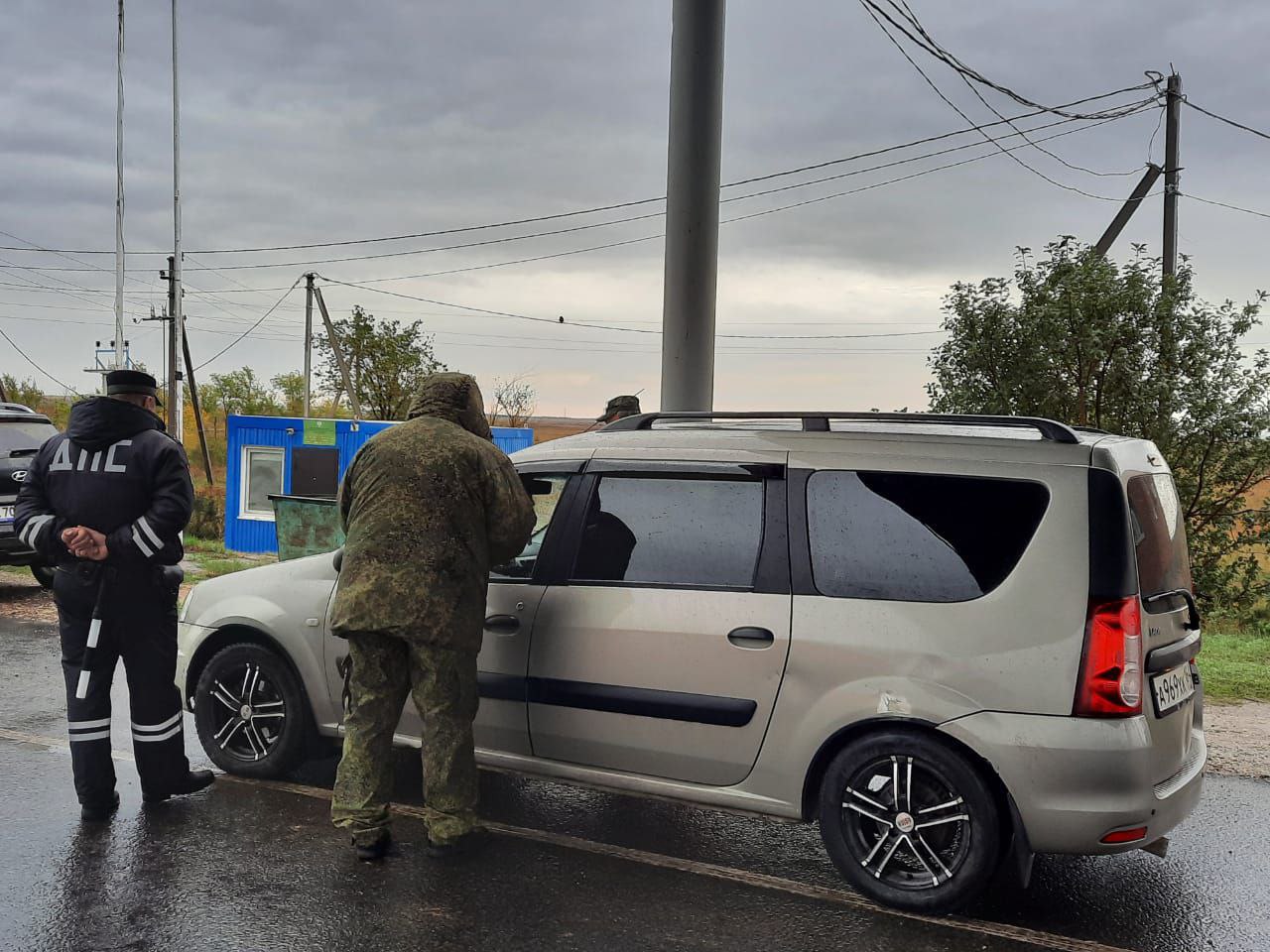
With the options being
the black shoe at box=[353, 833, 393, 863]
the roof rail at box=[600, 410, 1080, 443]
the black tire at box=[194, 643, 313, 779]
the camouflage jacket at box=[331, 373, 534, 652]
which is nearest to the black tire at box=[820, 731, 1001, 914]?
the roof rail at box=[600, 410, 1080, 443]

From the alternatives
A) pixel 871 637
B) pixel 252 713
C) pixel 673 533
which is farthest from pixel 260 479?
pixel 871 637

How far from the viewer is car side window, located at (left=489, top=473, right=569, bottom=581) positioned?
4684 millimetres

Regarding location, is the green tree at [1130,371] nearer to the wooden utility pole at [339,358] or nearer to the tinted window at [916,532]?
the tinted window at [916,532]

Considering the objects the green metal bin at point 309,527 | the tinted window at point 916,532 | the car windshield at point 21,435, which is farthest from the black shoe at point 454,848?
the car windshield at point 21,435

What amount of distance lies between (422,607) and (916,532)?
5.95 feet

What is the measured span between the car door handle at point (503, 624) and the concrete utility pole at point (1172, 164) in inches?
683

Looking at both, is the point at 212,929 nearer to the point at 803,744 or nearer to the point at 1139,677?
the point at 803,744

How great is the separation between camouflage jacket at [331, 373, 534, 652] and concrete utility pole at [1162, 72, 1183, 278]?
685 inches

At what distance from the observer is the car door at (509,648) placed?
456cm

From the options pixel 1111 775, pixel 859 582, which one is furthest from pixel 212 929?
pixel 1111 775

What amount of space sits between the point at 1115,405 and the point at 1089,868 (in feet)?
30.4

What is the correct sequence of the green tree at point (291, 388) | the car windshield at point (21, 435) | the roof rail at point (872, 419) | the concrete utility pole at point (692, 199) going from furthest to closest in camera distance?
the green tree at point (291, 388), the car windshield at point (21, 435), the concrete utility pole at point (692, 199), the roof rail at point (872, 419)

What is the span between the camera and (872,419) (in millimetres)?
4453

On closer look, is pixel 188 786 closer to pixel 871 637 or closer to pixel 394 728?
pixel 394 728
